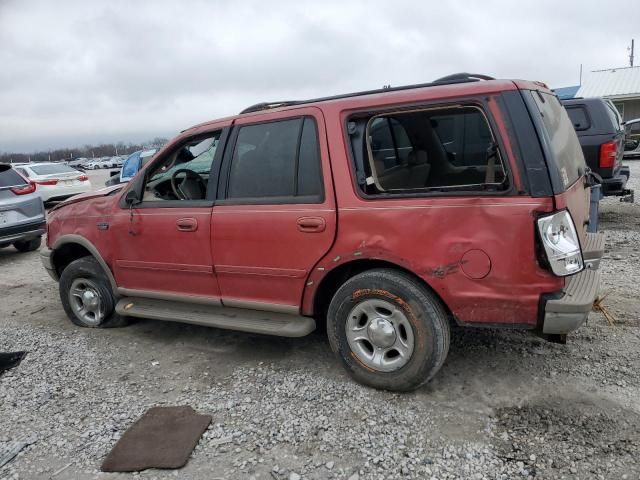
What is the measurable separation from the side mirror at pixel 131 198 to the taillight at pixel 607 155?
21.2 feet

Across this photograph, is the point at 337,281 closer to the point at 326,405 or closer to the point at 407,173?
the point at 326,405

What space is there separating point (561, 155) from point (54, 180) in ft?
44.7

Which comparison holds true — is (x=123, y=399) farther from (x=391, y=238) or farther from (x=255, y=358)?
(x=391, y=238)

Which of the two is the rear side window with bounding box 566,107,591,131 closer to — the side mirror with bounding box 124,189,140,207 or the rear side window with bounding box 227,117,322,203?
the rear side window with bounding box 227,117,322,203

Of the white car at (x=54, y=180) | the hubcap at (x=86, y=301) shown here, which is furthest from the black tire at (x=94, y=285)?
the white car at (x=54, y=180)

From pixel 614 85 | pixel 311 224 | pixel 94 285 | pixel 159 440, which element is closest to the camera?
pixel 159 440

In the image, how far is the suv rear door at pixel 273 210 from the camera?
10.7 ft

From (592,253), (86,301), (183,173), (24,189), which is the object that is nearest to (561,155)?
(592,253)

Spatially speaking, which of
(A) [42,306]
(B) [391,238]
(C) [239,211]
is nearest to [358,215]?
(B) [391,238]

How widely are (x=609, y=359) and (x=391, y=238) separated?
1869 millimetres

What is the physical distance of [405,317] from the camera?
304cm

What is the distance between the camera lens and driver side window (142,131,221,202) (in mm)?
4000

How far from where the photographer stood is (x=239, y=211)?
3539 millimetres

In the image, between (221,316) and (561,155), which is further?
(221,316)
